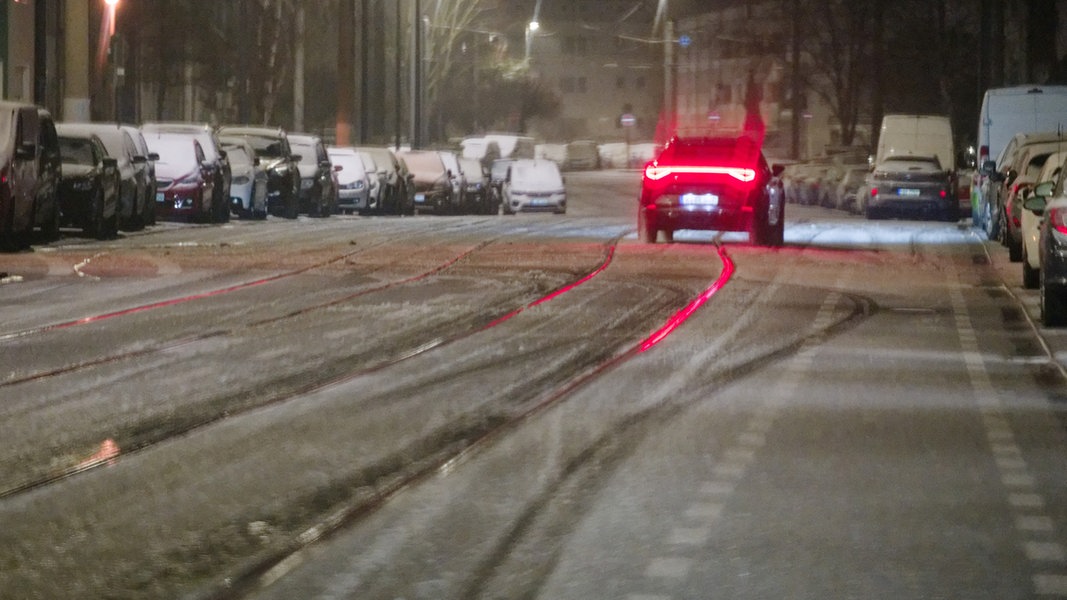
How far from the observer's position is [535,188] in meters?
52.8

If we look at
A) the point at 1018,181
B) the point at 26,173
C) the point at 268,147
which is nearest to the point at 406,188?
the point at 268,147

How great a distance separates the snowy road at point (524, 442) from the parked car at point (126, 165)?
10.6 m

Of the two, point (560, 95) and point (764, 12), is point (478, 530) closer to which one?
point (764, 12)

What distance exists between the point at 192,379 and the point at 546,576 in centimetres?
557

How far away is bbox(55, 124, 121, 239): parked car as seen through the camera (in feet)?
89.5

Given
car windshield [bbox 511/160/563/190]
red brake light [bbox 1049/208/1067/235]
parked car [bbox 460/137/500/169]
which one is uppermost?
parked car [bbox 460/137/500/169]

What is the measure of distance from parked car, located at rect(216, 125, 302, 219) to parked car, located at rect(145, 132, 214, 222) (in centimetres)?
485

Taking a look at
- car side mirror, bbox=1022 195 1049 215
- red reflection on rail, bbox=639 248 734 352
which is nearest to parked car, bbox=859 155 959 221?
red reflection on rail, bbox=639 248 734 352

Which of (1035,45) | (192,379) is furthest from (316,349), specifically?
(1035,45)

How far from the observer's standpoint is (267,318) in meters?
15.5

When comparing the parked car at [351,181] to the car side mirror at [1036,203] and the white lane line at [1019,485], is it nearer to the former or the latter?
the car side mirror at [1036,203]

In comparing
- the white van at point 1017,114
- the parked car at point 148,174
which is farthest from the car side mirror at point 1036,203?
the white van at point 1017,114

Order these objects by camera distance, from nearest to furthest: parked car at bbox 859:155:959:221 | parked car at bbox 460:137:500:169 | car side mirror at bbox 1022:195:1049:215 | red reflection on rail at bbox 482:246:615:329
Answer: red reflection on rail at bbox 482:246:615:329 < car side mirror at bbox 1022:195:1049:215 < parked car at bbox 859:155:959:221 < parked car at bbox 460:137:500:169

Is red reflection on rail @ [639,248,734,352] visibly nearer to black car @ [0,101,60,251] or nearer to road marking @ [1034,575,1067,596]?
road marking @ [1034,575,1067,596]
